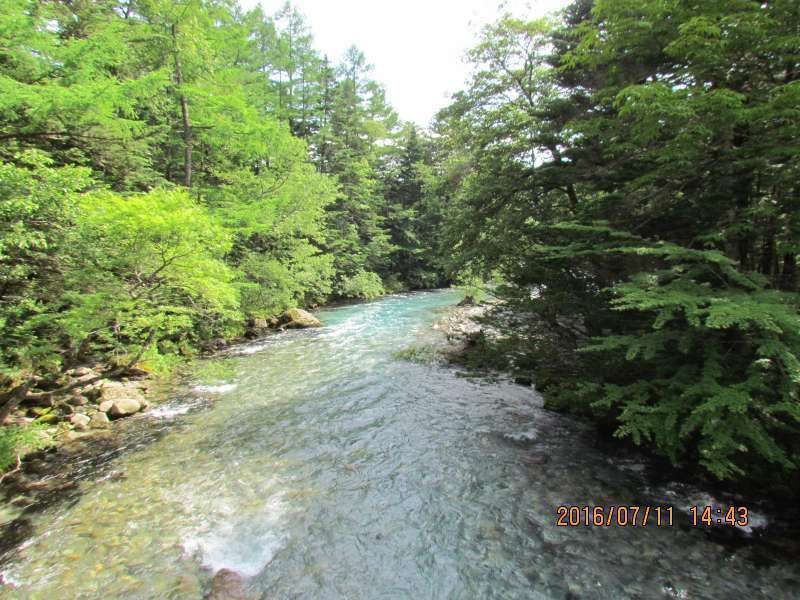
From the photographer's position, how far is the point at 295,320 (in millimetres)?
16375

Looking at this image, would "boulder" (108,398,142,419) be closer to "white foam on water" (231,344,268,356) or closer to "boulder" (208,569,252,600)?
"white foam on water" (231,344,268,356)

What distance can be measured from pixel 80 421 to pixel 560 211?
10.6 m

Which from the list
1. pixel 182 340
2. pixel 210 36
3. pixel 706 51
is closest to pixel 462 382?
pixel 706 51

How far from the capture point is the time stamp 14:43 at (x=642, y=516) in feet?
13.0

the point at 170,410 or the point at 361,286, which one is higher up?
the point at 361,286

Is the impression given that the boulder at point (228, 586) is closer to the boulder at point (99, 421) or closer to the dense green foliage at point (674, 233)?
the dense green foliage at point (674, 233)

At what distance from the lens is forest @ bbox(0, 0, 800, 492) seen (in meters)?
3.69

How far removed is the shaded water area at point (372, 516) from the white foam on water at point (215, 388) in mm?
884

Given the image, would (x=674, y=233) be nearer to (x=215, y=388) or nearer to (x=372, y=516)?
(x=372, y=516)

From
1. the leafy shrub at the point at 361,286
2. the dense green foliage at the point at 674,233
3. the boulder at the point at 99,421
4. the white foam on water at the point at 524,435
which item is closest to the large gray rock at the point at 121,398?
the boulder at the point at 99,421

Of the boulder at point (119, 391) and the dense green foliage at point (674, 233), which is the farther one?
the boulder at point (119, 391)

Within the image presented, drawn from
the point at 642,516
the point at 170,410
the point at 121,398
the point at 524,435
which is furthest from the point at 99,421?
the point at 642,516

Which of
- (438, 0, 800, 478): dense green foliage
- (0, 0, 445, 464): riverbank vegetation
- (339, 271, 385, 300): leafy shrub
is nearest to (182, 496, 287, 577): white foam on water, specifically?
(0, 0, 445, 464): riverbank vegetation

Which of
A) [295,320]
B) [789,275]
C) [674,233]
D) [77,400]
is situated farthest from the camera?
[295,320]
